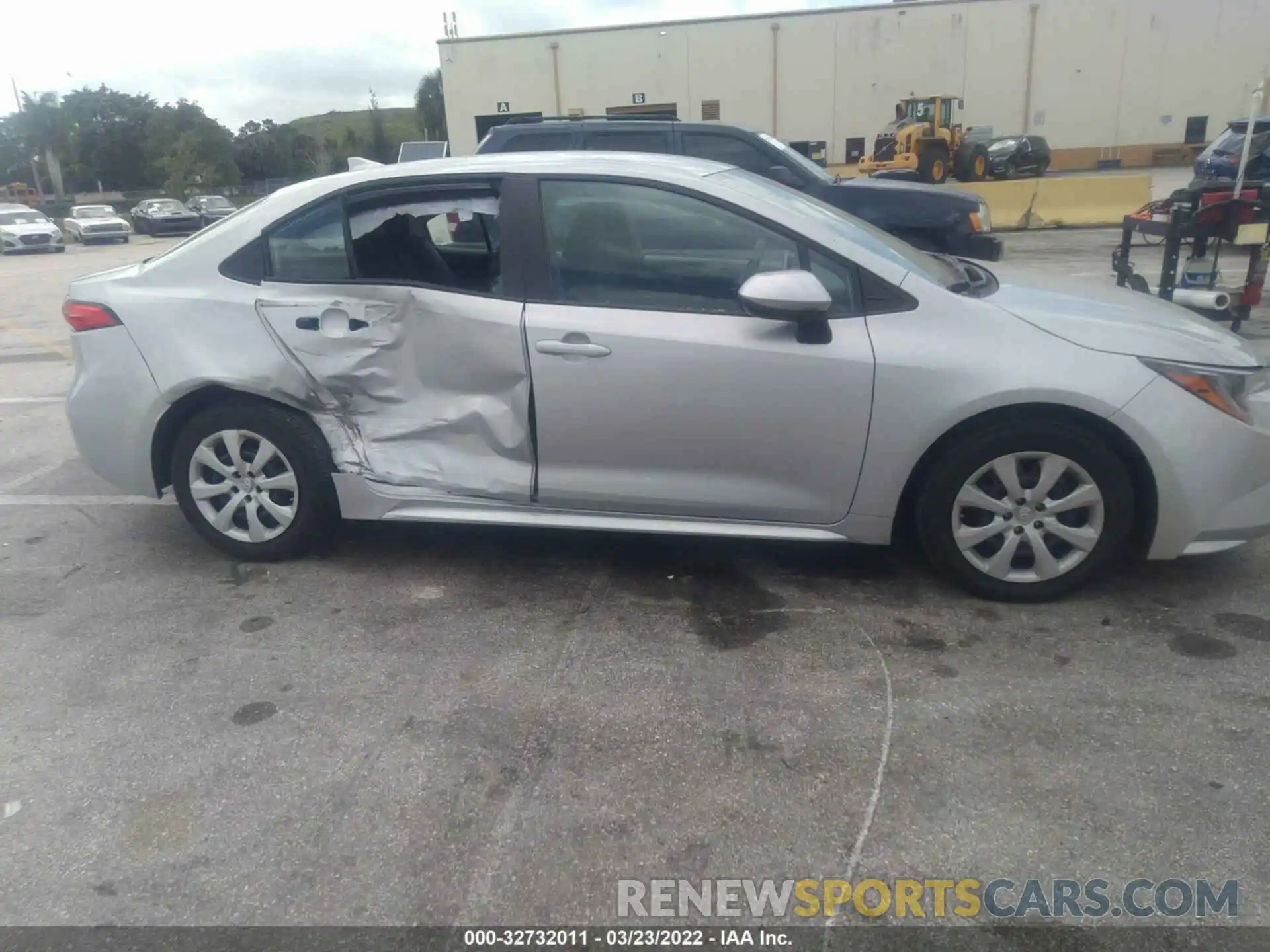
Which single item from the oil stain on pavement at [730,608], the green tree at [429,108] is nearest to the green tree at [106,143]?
the green tree at [429,108]

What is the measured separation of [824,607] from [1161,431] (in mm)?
1327

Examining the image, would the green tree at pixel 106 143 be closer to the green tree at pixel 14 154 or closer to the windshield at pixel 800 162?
the green tree at pixel 14 154

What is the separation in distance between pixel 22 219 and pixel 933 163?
27.3 meters

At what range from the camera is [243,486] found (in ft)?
13.3

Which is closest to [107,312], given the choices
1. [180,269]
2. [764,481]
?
[180,269]

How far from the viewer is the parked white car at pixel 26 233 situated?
28.1m

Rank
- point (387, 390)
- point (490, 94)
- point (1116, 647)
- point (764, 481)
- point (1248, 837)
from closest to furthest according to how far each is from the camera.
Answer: point (1248, 837), point (1116, 647), point (764, 481), point (387, 390), point (490, 94)

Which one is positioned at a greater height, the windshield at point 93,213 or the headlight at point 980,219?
the headlight at point 980,219

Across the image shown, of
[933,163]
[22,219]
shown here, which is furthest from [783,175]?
[22,219]

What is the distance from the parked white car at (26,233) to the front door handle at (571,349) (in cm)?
3094

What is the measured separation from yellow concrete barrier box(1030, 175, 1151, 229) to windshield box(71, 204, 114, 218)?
2935 cm

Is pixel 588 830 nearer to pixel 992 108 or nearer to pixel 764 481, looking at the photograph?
pixel 764 481

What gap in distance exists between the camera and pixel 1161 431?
329cm

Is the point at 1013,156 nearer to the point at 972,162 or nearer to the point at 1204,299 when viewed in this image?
the point at 972,162
